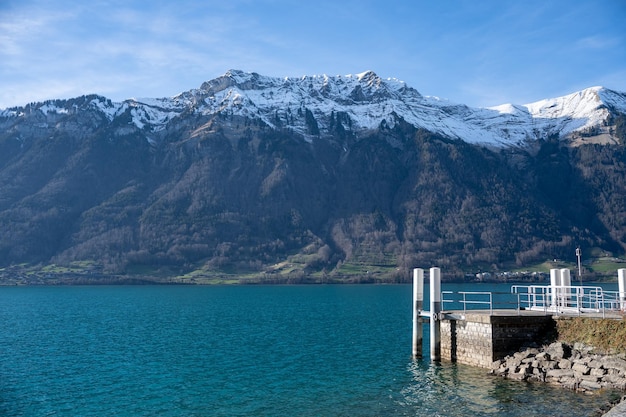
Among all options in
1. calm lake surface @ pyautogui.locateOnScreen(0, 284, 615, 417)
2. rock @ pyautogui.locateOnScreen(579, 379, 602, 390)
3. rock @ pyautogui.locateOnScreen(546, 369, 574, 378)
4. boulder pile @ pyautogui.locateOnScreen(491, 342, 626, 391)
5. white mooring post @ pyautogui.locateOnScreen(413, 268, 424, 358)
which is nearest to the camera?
rock @ pyautogui.locateOnScreen(579, 379, 602, 390)

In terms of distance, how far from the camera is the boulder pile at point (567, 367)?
127ft

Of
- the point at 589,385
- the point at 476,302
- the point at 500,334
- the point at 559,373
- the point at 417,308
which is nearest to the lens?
the point at 589,385

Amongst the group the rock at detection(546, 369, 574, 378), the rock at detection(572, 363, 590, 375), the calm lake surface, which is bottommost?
the calm lake surface

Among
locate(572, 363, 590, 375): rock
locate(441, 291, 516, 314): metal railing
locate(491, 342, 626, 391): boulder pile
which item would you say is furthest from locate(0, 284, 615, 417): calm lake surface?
locate(441, 291, 516, 314): metal railing

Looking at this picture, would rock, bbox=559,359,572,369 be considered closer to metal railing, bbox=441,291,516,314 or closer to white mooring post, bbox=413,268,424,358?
metal railing, bbox=441,291,516,314

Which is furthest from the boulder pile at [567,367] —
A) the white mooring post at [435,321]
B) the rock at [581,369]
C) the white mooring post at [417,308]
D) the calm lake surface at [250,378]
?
the white mooring post at [417,308]

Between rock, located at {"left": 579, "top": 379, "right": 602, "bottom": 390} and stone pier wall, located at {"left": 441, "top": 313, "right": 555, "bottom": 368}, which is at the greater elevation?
stone pier wall, located at {"left": 441, "top": 313, "right": 555, "bottom": 368}

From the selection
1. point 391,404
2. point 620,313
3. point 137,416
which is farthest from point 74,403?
point 620,313

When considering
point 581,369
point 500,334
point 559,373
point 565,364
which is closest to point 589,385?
point 581,369

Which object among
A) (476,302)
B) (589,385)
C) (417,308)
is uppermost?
(476,302)

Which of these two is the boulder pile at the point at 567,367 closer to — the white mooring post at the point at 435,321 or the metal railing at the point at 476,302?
A: the metal railing at the point at 476,302

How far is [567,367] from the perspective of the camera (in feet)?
136

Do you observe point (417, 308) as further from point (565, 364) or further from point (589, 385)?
point (589, 385)

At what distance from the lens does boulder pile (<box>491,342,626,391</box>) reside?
38.8 metres
